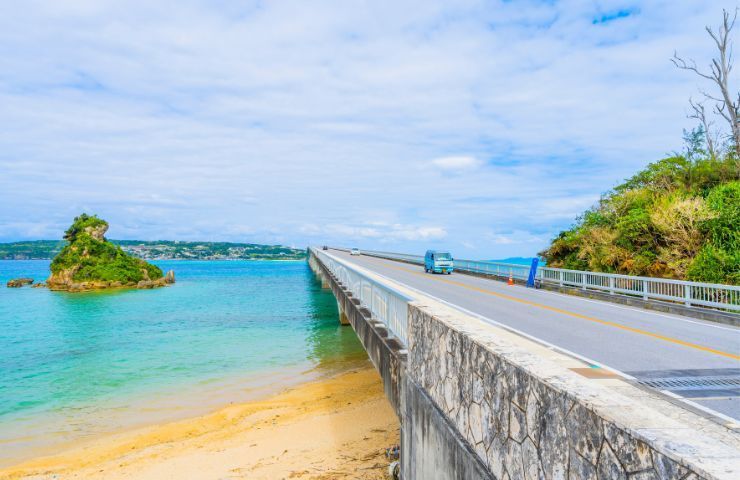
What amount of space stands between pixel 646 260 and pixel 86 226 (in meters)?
83.8

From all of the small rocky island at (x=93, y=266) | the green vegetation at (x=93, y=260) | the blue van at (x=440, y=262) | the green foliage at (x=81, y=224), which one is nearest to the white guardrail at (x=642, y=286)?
the blue van at (x=440, y=262)

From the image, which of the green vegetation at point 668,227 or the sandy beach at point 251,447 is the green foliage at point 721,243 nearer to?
the green vegetation at point 668,227

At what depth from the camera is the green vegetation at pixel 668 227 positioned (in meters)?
19.3

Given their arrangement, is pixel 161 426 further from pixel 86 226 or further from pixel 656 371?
pixel 86 226

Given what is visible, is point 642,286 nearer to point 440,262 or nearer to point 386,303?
point 386,303

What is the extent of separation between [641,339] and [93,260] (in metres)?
81.3

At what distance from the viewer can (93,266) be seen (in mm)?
76438

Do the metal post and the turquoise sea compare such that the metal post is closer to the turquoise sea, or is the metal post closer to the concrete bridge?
the concrete bridge

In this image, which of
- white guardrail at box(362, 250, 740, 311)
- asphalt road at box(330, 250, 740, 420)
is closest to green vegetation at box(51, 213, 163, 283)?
white guardrail at box(362, 250, 740, 311)

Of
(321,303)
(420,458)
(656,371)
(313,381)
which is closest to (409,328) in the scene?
(420,458)

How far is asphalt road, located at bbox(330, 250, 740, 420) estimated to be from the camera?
7.84 meters

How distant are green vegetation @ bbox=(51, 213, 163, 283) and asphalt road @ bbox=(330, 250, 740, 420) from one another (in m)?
69.8

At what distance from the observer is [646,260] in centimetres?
2319

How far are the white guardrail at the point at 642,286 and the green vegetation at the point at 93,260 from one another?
62.8 metres
